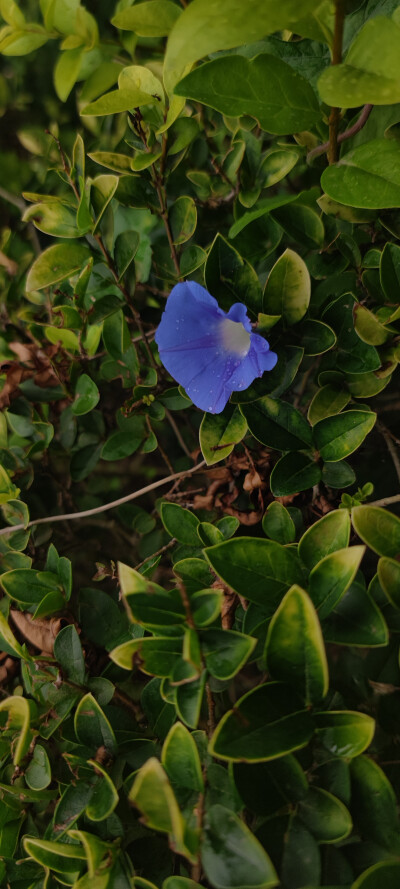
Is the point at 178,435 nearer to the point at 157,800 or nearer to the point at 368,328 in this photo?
the point at 368,328

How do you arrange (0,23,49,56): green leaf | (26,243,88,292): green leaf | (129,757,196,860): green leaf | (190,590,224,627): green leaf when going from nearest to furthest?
1. (129,757,196,860): green leaf
2. (190,590,224,627): green leaf
3. (26,243,88,292): green leaf
4. (0,23,49,56): green leaf

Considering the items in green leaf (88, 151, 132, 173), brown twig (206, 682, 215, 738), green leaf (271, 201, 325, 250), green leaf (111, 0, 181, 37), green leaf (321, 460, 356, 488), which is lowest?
brown twig (206, 682, 215, 738)

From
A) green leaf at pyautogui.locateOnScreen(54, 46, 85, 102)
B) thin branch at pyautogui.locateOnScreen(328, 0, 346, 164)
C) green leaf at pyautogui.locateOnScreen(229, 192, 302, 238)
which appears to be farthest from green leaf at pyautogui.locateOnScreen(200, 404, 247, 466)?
green leaf at pyautogui.locateOnScreen(54, 46, 85, 102)

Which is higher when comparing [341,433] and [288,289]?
[288,289]

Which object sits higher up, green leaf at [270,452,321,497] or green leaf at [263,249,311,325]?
green leaf at [263,249,311,325]

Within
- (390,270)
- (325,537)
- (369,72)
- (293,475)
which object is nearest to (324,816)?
(325,537)

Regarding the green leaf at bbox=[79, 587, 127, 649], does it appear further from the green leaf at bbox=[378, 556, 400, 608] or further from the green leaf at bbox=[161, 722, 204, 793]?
the green leaf at bbox=[378, 556, 400, 608]

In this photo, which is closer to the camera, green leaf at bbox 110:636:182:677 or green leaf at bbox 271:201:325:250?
green leaf at bbox 110:636:182:677
